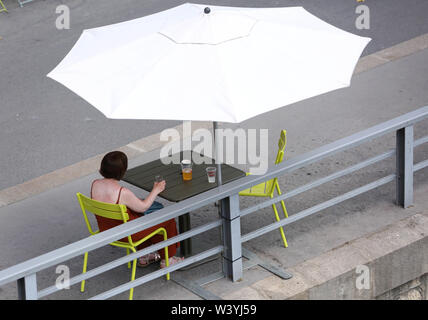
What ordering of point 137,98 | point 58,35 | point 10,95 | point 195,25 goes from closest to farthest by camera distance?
point 137,98 < point 195,25 < point 10,95 < point 58,35

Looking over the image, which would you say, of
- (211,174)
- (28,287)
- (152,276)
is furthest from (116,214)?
(28,287)

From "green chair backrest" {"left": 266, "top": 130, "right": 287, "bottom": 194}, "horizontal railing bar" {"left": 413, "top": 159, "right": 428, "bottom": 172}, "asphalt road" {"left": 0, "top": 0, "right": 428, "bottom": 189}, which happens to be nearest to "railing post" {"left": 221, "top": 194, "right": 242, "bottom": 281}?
"green chair backrest" {"left": 266, "top": 130, "right": 287, "bottom": 194}

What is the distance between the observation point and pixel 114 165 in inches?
252

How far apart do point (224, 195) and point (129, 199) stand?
0.83m

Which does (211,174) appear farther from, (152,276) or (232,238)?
(152,276)

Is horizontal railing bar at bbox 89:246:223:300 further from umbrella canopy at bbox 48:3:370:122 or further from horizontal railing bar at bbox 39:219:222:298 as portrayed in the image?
umbrella canopy at bbox 48:3:370:122

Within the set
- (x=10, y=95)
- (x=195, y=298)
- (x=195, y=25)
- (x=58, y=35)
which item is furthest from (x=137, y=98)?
(x=58, y=35)

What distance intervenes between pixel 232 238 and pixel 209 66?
1.35m

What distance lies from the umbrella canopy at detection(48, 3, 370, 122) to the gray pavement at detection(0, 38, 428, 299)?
1571 mm

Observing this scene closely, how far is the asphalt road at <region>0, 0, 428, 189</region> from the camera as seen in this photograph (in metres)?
9.41

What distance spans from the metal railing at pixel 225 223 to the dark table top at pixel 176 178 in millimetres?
434

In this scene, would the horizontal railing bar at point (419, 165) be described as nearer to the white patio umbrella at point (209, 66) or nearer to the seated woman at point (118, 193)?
the white patio umbrella at point (209, 66)

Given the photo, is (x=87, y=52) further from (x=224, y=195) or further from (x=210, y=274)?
(x=210, y=274)
